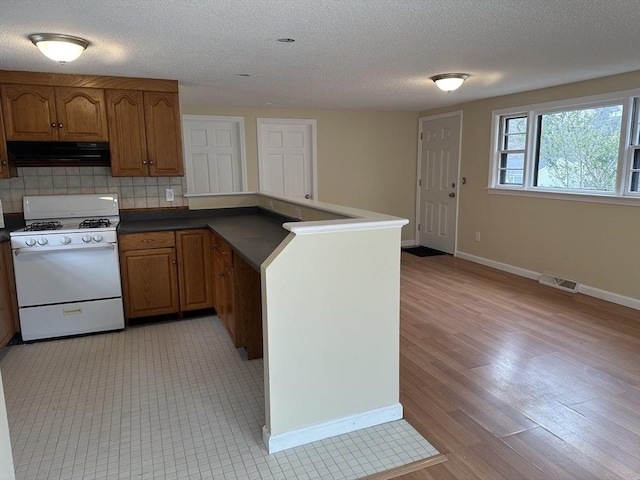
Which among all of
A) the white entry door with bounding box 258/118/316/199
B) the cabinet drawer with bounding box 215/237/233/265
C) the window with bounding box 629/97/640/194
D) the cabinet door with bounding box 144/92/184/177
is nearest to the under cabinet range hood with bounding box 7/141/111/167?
the cabinet door with bounding box 144/92/184/177

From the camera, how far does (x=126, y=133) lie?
3850 millimetres

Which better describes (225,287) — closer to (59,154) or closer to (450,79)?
(59,154)

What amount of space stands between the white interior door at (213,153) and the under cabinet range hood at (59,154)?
1.90 m

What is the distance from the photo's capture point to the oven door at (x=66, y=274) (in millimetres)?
3342

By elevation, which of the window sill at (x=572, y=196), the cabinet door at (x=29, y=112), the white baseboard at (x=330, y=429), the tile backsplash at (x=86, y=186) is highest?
the cabinet door at (x=29, y=112)

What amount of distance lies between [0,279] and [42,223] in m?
0.67

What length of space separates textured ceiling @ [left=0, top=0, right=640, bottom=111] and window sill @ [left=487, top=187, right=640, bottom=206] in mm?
1154

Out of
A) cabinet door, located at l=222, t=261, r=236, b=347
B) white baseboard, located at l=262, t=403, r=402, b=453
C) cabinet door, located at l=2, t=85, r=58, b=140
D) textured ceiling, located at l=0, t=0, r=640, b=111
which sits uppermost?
textured ceiling, located at l=0, t=0, r=640, b=111

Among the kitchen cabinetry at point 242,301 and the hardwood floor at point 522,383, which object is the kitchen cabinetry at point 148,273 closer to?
the kitchen cabinetry at point 242,301

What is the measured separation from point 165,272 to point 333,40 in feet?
7.74

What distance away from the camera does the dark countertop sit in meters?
2.71

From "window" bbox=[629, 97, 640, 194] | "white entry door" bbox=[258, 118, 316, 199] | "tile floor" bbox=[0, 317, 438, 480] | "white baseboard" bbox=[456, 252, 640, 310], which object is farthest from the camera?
"white entry door" bbox=[258, 118, 316, 199]

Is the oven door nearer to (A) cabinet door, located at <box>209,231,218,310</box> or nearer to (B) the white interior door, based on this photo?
(A) cabinet door, located at <box>209,231,218,310</box>

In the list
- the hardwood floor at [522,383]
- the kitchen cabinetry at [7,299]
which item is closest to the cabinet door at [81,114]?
the kitchen cabinetry at [7,299]
